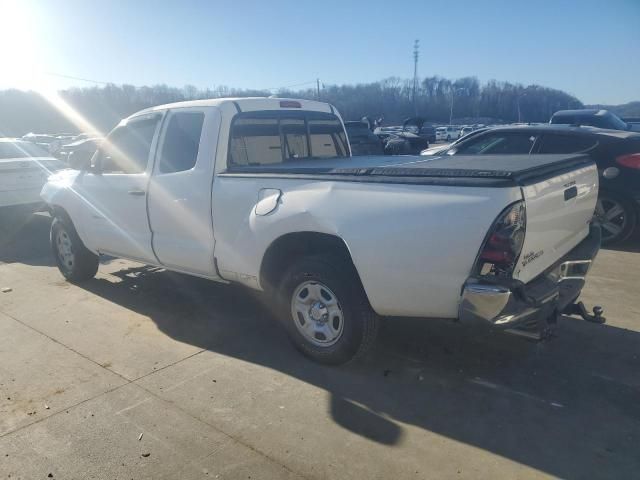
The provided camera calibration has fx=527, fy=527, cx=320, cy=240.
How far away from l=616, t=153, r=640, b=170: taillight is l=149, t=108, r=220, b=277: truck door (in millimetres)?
5565

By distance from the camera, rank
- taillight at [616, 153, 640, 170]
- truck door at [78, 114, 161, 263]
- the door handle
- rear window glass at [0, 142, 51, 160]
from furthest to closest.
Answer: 1. rear window glass at [0, 142, 51, 160]
2. taillight at [616, 153, 640, 170]
3. truck door at [78, 114, 161, 263]
4. the door handle

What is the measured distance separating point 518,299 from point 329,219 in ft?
4.12

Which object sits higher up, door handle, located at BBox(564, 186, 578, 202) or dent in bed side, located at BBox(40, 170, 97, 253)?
door handle, located at BBox(564, 186, 578, 202)

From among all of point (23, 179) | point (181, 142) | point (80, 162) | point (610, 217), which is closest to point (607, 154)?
point (610, 217)

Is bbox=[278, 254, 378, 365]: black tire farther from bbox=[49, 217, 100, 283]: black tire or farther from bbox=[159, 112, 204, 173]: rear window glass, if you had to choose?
bbox=[49, 217, 100, 283]: black tire

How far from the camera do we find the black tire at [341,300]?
11.7ft

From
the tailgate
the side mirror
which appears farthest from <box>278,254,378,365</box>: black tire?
the side mirror

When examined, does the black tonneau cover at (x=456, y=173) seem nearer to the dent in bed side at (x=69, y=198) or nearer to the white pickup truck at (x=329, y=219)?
the white pickup truck at (x=329, y=219)

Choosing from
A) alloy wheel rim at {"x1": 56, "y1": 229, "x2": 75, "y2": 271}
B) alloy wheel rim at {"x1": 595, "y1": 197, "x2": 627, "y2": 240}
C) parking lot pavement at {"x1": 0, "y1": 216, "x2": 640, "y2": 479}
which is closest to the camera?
parking lot pavement at {"x1": 0, "y1": 216, "x2": 640, "y2": 479}

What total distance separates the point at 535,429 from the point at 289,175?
2247mm

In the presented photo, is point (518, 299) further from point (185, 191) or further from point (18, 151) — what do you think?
point (18, 151)

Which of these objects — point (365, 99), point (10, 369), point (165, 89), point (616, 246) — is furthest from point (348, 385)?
point (365, 99)

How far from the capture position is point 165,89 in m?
41.2

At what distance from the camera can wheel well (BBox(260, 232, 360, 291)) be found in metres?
3.66
